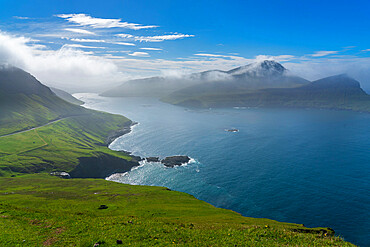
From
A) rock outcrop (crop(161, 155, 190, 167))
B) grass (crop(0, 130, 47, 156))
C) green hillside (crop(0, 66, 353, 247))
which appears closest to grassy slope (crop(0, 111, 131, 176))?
grass (crop(0, 130, 47, 156))

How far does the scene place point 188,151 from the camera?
630ft

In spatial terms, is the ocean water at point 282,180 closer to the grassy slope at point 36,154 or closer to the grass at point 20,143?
the grassy slope at point 36,154

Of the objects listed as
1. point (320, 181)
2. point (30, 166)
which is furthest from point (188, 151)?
point (30, 166)

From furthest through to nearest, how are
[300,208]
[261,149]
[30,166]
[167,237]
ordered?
[261,149] < [30,166] < [300,208] < [167,237]

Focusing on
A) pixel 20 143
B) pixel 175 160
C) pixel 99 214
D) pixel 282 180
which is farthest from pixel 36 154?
pixel 282 180

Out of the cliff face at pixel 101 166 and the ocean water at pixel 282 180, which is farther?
the cliff face at pixel 101 166

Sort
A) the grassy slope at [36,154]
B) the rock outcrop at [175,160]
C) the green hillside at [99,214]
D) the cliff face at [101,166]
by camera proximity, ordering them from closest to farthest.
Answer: the green hillside at [99,214] → the grassy slope at [36,154] → the cliff face at [101,166] → the rock outcrop at [175,160]

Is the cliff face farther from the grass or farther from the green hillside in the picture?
the grass

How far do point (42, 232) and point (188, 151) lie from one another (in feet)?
523

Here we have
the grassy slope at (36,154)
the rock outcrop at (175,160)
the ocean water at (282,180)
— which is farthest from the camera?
the rock outcrop at (175,160)

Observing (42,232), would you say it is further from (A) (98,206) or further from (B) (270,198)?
(B) (270,198)

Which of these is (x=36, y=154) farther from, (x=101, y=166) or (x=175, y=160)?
(x=175, y=160)

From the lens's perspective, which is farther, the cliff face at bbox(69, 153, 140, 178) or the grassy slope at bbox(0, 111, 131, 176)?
the cliff face at bbox(69, 153, 140, 178)

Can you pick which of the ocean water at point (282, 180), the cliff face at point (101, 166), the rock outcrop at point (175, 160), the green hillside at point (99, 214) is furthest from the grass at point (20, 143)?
the rock outcrop at point (175, 160)
